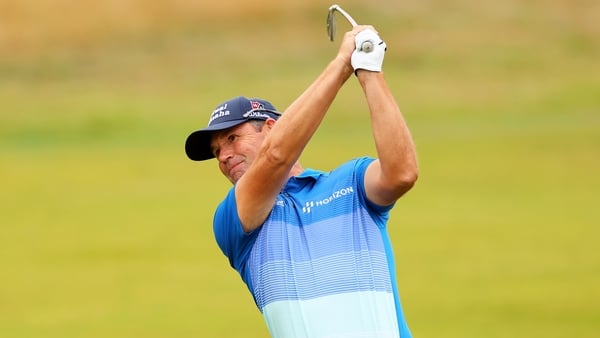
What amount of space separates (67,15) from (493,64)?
10.7 metres

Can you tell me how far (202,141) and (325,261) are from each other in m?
0.72

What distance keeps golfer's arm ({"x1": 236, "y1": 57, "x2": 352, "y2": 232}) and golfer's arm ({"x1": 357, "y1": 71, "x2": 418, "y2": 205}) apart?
0.33ft

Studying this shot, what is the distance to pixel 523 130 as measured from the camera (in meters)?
26.8

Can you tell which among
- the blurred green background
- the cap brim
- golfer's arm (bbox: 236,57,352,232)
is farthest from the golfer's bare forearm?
the blurred green background

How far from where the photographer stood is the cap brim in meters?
4.98

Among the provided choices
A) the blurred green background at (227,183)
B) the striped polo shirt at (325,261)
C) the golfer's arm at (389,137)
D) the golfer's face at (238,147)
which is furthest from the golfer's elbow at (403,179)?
the blurred green background at (227,183)

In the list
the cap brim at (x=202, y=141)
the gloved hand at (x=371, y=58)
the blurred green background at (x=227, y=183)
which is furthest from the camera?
the blurred green background at (x=227, y=183)

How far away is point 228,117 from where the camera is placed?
5.00 m

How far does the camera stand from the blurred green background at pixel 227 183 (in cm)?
1394

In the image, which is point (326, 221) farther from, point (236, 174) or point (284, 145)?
point (236, 174)

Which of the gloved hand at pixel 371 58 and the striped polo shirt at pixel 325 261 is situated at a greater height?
the gloved hand at pixel 371 58

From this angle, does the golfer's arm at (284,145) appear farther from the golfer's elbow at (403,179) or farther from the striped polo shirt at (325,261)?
the golfer's elbow at (403,179)

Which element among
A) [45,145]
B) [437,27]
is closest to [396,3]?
[437,27]

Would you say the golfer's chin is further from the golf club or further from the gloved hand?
the gloved hand
